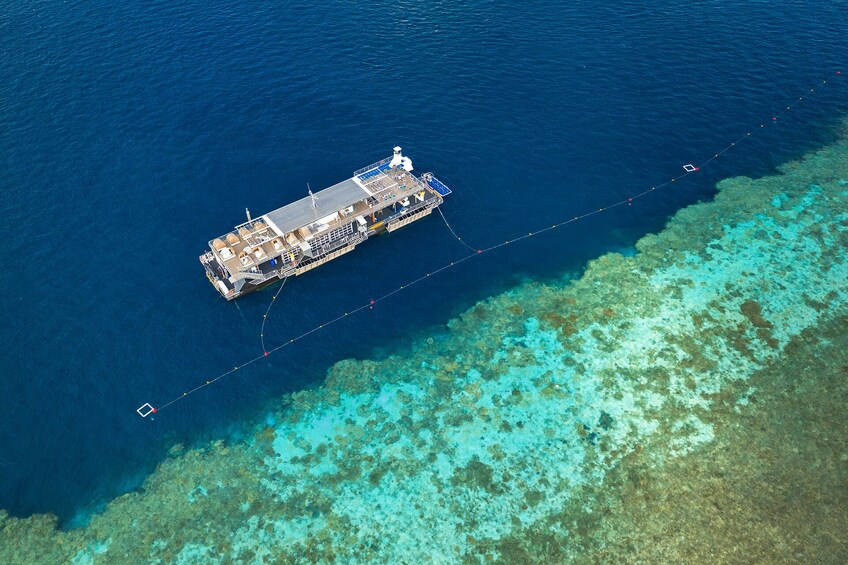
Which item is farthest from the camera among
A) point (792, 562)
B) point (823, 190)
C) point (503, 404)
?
point (823, 190)

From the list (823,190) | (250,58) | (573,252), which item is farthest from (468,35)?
(823,190)

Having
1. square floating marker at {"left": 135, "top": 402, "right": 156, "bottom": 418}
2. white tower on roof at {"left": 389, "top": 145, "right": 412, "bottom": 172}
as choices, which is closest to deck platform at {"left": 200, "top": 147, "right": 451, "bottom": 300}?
white tower on roof at {"left": 389, "top": 145, "right": 412, "bottom": 172}

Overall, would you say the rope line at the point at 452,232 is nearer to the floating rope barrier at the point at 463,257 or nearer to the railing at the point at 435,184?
the floating rope barrier at the point at 463,257

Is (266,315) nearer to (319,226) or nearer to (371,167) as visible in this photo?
(319,226)

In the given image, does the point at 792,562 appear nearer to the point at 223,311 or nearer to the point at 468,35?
the point at 223,311

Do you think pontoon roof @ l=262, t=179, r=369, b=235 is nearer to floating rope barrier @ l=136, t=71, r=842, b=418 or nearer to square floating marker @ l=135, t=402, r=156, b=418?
floating rope barrier @ l=136, t=71, r=842, b=418

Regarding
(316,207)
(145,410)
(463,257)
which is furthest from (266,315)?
(463,257)
